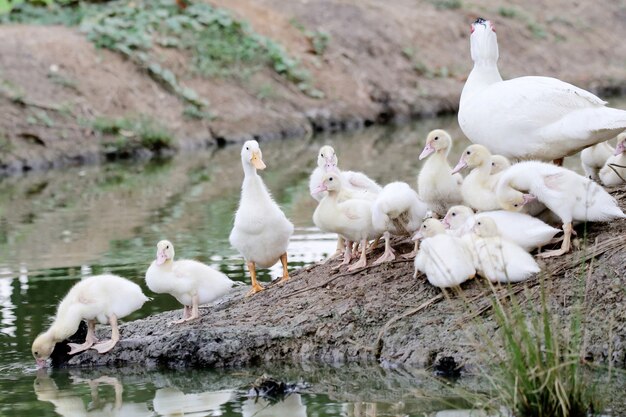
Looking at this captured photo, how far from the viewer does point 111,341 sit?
8.91 metres

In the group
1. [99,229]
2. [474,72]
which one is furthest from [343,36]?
[474,72]

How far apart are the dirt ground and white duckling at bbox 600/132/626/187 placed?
13516 mm

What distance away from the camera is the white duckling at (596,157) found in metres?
10.3

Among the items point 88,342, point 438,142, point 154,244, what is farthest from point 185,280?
point 154,244

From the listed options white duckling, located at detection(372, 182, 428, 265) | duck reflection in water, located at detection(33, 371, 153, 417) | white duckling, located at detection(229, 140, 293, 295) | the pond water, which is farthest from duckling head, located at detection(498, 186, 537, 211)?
duck reflection in water, located at detection(33, 371, 153, 417)

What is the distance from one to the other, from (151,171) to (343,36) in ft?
27.5

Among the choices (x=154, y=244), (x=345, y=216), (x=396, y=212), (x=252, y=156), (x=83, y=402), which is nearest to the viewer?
(x=83, y=402)

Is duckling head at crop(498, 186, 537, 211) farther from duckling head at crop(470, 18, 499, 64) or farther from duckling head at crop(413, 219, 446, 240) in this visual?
duckling head at crop(470, 18, 499, 64)

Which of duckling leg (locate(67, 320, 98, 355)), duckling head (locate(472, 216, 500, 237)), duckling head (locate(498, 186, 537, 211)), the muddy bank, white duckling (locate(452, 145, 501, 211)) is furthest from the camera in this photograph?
duckling leg (locate(67, 320, 98, 355))

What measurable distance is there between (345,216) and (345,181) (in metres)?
0.69

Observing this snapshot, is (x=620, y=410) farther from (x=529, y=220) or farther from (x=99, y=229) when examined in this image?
(x=99, y=229)

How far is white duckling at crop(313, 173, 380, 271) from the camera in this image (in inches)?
355

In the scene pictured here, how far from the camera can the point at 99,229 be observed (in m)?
15.5

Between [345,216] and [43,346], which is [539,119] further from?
[43,346]
